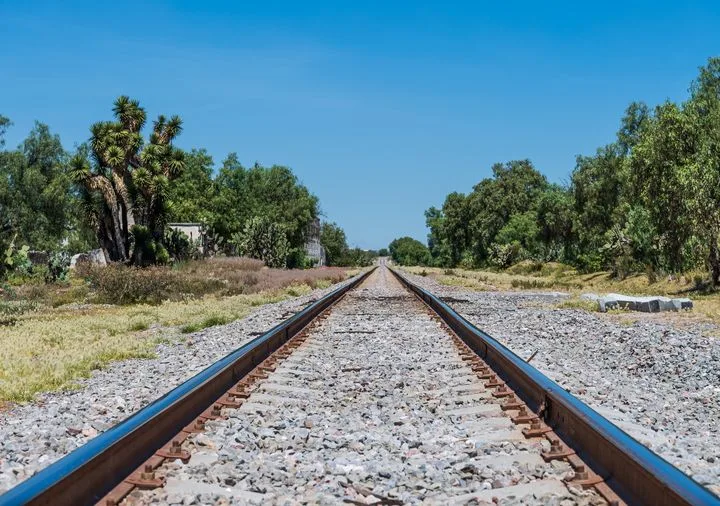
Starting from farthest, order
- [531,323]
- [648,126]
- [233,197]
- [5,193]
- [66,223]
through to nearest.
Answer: [233,197], [66,223], [5,193], [648,126], [531,323]

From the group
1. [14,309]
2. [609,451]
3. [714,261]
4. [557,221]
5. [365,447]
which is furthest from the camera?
[557,221]

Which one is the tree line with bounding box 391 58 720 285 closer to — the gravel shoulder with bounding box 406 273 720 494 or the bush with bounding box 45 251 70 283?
the gravel shoulder with bounding box 406 273 720 494

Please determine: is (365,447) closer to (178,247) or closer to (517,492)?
(517,492)

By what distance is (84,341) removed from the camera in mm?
11930

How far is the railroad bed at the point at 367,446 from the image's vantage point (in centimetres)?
400

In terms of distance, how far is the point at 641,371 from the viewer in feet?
28.7

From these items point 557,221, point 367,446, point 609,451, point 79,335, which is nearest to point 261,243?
point 557,221

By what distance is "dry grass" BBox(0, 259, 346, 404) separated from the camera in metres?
8.28

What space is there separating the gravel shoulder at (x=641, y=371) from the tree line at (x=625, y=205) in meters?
10.2

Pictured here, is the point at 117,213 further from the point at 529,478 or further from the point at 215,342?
the point at 529,478

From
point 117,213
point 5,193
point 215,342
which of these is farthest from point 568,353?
point 5,193

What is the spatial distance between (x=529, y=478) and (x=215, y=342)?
8041mm

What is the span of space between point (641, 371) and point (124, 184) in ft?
129

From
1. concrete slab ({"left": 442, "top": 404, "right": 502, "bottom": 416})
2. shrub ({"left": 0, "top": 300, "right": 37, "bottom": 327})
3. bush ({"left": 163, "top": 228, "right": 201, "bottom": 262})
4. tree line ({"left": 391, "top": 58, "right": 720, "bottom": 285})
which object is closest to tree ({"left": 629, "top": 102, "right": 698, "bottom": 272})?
tree line ({"left": 391, "top": 58, "right": 720, "bottom": 285})
